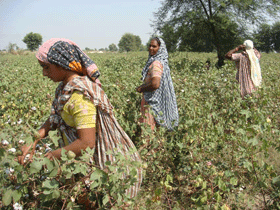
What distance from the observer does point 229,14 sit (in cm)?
1177

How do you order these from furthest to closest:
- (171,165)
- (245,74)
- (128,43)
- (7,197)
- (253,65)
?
(128,43) → (245,74) → (253,65) → (171,165) → (7,197)

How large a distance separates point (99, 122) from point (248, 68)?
4.24 metres

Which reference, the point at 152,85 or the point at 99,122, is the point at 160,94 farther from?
the point at 99,122

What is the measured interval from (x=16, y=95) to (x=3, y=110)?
36 cm

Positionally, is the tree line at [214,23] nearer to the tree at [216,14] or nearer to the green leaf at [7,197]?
the tree at [216,14]

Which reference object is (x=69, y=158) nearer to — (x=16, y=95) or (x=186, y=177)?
(x=186, y=177)

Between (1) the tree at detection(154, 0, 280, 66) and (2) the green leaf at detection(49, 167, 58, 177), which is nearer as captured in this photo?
(2) the green leaf at detection(49, 167, 58, 177)

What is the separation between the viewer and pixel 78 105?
149 cm

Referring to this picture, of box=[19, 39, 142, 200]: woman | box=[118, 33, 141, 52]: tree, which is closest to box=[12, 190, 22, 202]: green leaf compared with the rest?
box=[19, 39, 142, 200]: woman

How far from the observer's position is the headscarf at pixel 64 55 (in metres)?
1.53

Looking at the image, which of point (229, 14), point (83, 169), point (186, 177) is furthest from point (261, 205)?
point (229, 14)

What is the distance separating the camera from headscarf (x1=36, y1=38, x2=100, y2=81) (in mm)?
1530

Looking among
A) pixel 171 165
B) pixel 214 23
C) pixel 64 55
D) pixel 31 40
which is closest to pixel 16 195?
pixel 64 55

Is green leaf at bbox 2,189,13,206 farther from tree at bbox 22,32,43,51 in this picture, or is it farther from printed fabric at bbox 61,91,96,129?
tree at bbox 22,32,43,51
